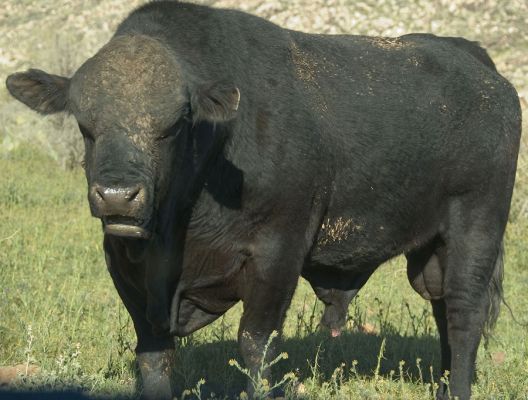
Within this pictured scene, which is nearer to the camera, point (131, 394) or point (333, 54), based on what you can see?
point (131, 394)

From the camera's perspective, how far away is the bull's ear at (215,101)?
5352mm

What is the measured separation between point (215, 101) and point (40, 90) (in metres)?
0.91

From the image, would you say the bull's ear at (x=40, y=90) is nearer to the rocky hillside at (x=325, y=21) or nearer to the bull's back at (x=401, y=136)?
the bull's back at (x=401, y=136)

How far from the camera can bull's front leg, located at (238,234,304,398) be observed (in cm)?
591

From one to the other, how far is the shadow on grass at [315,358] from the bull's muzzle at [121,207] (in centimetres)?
192

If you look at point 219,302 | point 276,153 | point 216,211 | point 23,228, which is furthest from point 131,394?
point 23,228

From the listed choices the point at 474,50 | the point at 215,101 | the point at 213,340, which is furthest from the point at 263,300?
the point at 474,50

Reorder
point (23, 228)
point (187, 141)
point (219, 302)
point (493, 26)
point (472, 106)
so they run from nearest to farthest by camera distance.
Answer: point (187, 141) → point (219, 302) → point (472, 106) → point (23, 228) → point (493, 26)

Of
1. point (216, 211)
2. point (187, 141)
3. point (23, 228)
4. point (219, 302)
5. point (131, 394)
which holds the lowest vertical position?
point (23, 228)

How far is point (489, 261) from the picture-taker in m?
7.28

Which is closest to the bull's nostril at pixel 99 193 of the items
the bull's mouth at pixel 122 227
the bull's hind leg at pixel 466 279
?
the bull's mouth at pixel 122 227

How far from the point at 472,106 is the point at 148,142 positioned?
2830 mm

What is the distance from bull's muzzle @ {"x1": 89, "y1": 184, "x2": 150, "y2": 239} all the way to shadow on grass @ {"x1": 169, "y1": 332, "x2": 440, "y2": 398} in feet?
6.31

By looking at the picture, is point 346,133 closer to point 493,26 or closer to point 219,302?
point 219,302
